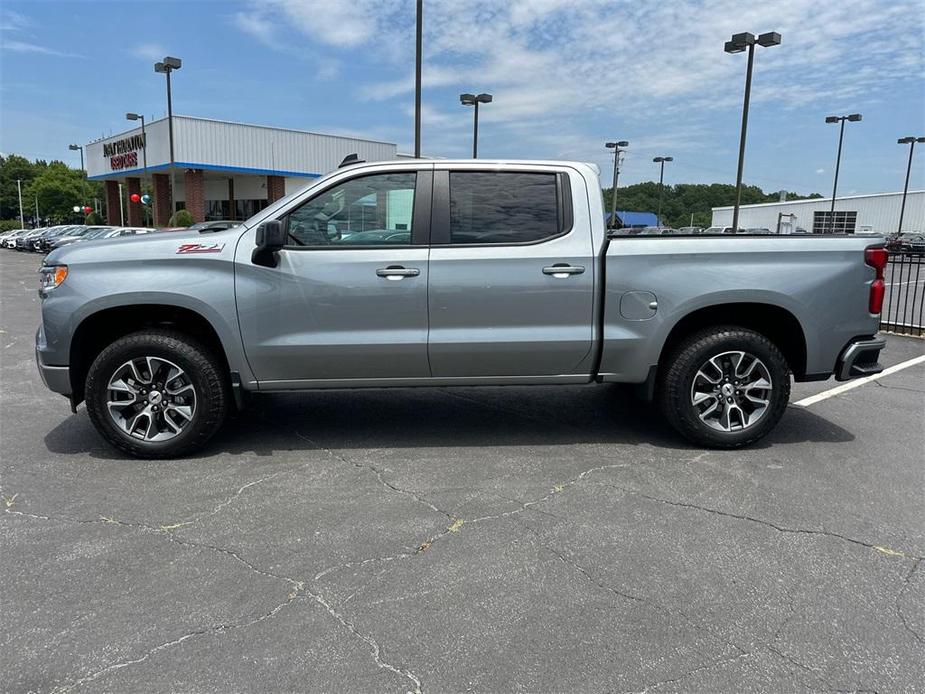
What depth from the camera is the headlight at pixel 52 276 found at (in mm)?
4520

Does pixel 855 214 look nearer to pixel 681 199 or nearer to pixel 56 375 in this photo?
pixel 681 199

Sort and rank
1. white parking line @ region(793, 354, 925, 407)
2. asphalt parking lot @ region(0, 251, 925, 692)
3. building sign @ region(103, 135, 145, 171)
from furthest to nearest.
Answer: building sign @ region(103, 135, 145, 171) → white parking line @ region(793, 354, 925, 407) → asphalt parking lot @ region(0, 251, 925, 692)

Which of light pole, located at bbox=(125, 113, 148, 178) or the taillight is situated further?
light pole, located at bbox=(125, 113, 148, 178)

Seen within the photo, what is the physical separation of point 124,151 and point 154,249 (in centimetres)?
4397

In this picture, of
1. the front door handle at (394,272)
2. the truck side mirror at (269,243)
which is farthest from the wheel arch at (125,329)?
the front door handle at (394,272)

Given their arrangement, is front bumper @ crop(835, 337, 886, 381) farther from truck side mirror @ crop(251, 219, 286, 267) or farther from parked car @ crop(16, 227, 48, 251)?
parked car @ crop(16, 227, 48, 251)

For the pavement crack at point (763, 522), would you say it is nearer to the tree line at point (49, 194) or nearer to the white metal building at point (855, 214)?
the white metal building at point (855, 214)

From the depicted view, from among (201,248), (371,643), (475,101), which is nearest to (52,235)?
(475,101)

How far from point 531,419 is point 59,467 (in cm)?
349

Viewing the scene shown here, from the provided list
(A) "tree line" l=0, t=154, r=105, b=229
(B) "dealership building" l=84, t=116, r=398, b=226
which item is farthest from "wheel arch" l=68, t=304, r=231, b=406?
(A) "tree line" l=0, t=154, r=105, b=229

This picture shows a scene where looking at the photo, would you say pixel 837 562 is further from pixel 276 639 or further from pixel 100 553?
pixel 100 553

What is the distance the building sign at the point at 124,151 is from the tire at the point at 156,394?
38.8 meters

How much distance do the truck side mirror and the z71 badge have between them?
0.24m

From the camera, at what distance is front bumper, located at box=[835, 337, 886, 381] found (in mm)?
4910
